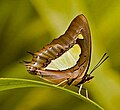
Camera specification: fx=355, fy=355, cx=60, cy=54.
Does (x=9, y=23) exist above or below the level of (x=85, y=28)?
above

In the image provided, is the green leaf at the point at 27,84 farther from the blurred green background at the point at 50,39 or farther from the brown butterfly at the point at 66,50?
the blurred green background at the point at 50,39

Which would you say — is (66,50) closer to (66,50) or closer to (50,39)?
(66,50)

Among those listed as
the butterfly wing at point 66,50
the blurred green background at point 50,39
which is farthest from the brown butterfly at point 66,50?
the blurred green background at point 50,39

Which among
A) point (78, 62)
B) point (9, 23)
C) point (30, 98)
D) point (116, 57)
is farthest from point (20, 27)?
point (78, 62)

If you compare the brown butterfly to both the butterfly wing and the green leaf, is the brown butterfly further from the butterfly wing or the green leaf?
the green leaf

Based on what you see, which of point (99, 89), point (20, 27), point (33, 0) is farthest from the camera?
point (20, 27)

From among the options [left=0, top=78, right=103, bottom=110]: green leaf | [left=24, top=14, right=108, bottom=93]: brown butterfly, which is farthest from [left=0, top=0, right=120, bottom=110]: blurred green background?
[left=0, top=78, right=103, bottom=110]: green leaf

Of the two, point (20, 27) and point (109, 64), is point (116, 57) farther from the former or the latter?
point (20, 27)

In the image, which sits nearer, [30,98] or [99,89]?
[99,89]
